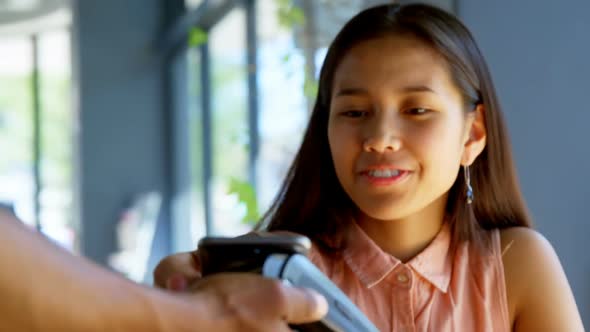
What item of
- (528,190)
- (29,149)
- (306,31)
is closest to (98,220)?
(29,149)

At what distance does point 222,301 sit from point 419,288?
0.56 metres

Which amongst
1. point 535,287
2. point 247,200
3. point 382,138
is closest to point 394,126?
point 382,138

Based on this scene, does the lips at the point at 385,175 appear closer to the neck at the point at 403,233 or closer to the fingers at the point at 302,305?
the neck at the point at 403,233

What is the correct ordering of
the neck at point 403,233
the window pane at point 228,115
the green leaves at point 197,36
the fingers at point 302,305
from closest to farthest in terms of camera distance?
the fingers at point 302,305, the neck at point 403,233, the window pane at point 228,115, the green leaves at point 197,36

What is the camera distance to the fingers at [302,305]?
62cm

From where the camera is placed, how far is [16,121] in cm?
755

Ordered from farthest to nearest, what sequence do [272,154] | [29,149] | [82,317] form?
[29,149]
[272,154]
[82,317]

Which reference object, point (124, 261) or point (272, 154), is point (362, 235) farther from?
point (124, 261)

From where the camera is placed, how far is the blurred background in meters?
1.31

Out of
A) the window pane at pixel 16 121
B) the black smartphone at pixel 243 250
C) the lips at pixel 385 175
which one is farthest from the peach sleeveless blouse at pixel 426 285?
the window pane at pixel 16 121

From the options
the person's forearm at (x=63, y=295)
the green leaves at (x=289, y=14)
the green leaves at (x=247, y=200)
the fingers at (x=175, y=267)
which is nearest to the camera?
the person's forearm at (x=63, y=295)

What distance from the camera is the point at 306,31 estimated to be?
235cm

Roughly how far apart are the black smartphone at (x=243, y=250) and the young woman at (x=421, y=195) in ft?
1.41

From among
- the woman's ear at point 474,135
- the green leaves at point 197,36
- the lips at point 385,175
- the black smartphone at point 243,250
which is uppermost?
the green leaves at point 197,36
